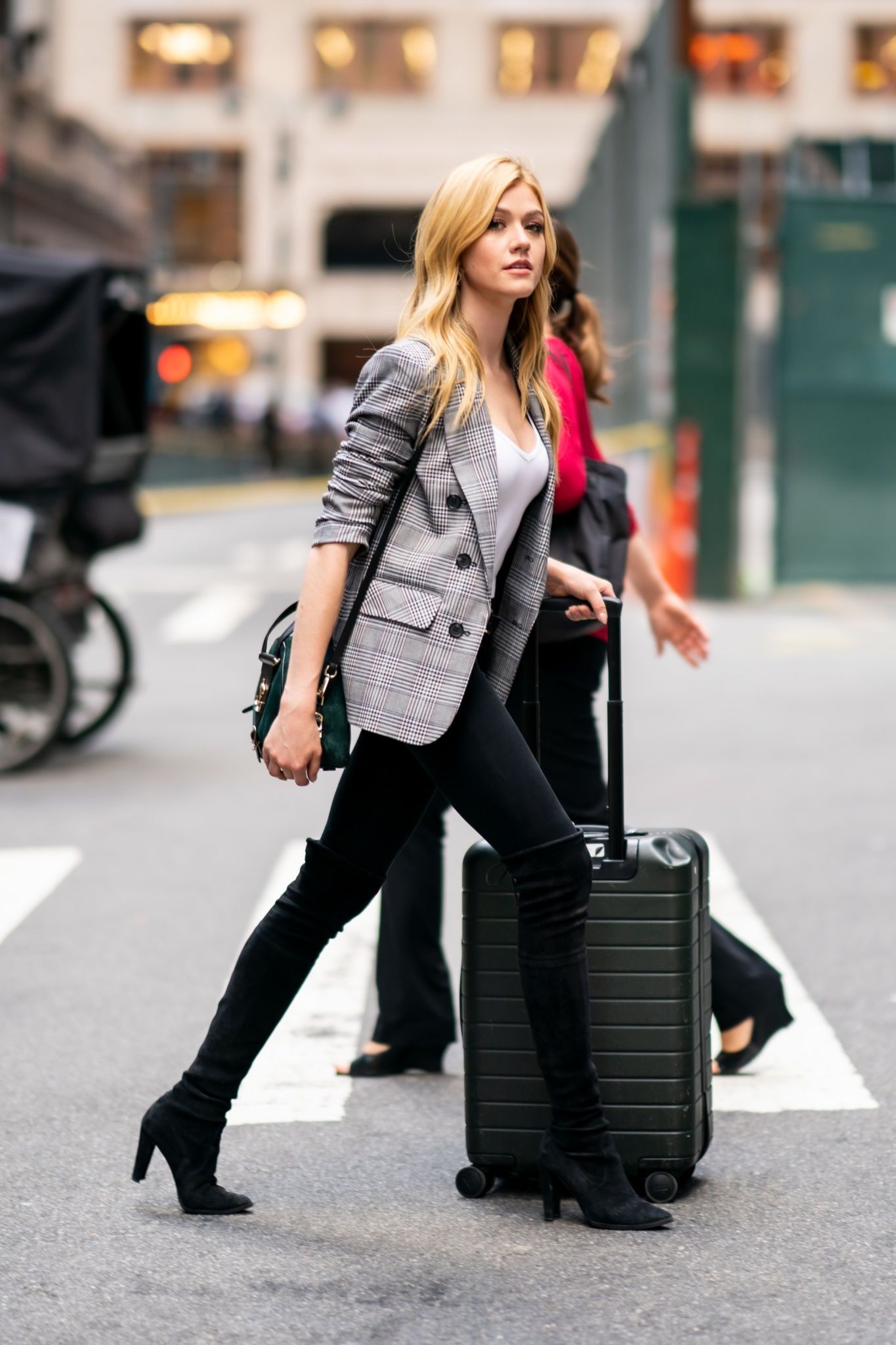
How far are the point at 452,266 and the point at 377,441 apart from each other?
35 centimetres

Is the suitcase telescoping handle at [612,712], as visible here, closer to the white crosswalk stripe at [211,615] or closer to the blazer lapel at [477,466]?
the blazer lapel at [477,466]

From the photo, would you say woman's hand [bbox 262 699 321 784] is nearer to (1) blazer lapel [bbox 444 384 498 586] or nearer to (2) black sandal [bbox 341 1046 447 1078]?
(1) blazer lapel [bbox 444 384 498 586]

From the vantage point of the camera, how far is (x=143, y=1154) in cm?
389

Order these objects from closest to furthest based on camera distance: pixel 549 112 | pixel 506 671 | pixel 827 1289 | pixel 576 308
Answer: pixel 827 1289 → pixel 506 671 → pixel 576 308 → pixel 549 112

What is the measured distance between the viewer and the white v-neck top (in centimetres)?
366

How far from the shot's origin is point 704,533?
1580cm

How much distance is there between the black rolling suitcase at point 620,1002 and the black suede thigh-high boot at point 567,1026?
88 mm

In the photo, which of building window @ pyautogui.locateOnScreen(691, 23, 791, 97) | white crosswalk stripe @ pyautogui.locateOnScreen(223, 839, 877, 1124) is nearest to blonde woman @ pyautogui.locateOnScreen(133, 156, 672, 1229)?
white crosswalk stripe @ pyautogui.locateOnScreen(223, 839, 877, 1124)

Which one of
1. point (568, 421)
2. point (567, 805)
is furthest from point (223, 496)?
point (568, 421)

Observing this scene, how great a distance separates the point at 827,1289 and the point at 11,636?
6.05 meters

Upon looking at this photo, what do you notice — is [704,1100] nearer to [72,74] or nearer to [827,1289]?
[827,1289]

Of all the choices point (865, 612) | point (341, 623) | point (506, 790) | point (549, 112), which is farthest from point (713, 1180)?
point (549, 112)

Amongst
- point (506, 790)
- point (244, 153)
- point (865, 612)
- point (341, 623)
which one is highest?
point (244, 153)

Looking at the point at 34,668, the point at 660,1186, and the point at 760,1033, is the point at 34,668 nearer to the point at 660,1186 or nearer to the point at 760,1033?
the point at 760,1033
